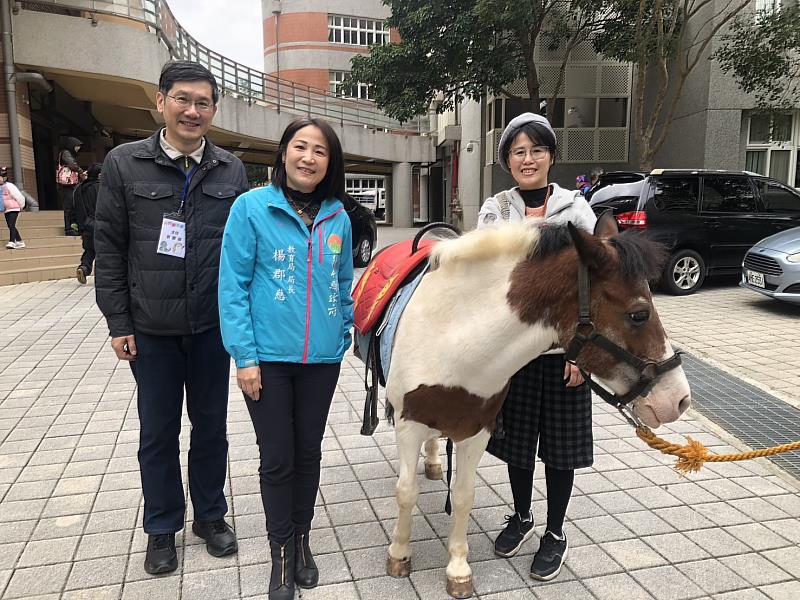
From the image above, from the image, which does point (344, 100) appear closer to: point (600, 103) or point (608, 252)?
point (600, 103)

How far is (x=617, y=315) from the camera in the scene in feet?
6.24

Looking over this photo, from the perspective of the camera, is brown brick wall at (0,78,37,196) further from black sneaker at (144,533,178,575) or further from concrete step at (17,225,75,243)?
A: black sneaker at (144,533,178,575)

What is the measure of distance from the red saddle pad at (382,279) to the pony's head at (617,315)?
1.99 feet

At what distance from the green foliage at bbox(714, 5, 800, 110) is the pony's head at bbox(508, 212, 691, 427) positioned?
1247 centimetres

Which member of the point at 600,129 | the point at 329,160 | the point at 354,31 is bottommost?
the point at 329,160

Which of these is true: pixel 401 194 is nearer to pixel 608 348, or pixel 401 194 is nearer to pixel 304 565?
pixel 304 565

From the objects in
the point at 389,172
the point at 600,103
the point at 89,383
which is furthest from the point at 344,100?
the point at 89,383

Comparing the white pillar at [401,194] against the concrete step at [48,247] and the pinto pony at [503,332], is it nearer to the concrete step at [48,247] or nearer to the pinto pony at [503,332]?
the concrete step at [48,247]

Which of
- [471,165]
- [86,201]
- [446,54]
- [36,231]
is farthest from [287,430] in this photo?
[471,165]

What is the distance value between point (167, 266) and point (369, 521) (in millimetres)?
1652

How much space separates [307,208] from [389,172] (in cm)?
2825

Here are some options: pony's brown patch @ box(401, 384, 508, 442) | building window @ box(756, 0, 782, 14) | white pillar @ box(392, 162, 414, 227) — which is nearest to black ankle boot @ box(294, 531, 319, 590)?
pony's brown patch @ box(401, 384, 508, 442)

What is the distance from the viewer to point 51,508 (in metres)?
3.06

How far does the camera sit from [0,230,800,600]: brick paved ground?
2.47 metres
